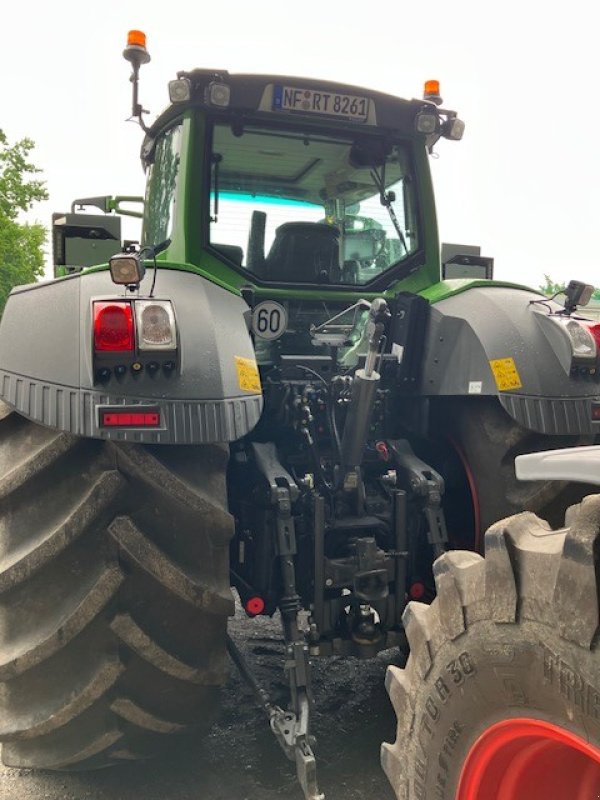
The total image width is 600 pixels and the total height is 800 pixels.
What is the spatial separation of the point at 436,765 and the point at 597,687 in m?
0.55

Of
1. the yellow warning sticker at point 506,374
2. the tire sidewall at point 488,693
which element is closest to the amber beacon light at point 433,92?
the yellow warning sticker at point 506,374

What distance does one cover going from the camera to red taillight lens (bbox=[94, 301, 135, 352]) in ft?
6.68

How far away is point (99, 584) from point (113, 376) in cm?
60

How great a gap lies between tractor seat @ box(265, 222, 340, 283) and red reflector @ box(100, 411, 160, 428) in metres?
1.23

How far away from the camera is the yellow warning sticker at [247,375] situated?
7.34 feet

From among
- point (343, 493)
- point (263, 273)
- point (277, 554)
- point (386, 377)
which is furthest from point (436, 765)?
point (263, 273)

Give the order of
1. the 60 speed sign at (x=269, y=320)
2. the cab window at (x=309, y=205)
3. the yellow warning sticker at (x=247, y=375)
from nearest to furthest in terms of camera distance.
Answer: the yellow warning sticker at (x=247, y=375) → the 60 speed sign at (x=269, y=320) → the cab window at (x=309, y=205)

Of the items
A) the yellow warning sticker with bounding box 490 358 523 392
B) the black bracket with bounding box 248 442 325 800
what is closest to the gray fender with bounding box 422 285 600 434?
the yellow warning sticker with bounding box 490 358 523 392

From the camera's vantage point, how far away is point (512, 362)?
2605 mm

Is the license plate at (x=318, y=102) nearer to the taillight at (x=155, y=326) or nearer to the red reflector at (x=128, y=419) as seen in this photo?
the taillight at (x=155, y=326)

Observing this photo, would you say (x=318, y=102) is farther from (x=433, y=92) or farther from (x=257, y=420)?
(x=257, y=420)

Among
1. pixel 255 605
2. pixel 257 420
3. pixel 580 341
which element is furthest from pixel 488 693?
pixel 580 341

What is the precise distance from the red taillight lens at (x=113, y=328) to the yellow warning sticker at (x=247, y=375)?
35cm

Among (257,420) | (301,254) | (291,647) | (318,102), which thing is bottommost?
(291,647)
